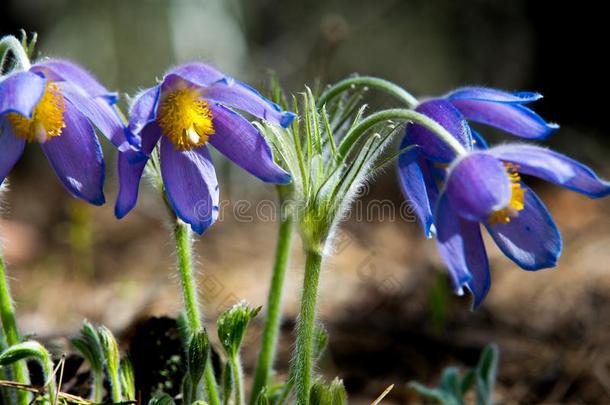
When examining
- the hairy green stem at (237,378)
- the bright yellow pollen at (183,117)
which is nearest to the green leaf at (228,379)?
the hairy green stem at (237,378)

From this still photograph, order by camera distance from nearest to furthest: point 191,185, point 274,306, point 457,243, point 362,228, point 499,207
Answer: point 499,207 → point 457,243 → point 191,185 → point 274,306 → point 362,228

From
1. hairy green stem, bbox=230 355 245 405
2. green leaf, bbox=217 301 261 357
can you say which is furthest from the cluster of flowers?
hairy green stem, bbox=230 355 245 405

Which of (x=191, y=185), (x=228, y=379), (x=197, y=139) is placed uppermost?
(x=197, y=139)

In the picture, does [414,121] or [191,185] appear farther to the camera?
[191,185]

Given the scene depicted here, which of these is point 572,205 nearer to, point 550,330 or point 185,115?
point 550,330

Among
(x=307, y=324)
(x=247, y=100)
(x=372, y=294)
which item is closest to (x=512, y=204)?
(x=307, y=324)

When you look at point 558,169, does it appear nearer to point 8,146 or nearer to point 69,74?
point 69,74

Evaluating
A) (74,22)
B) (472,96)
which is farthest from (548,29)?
(472,96)
